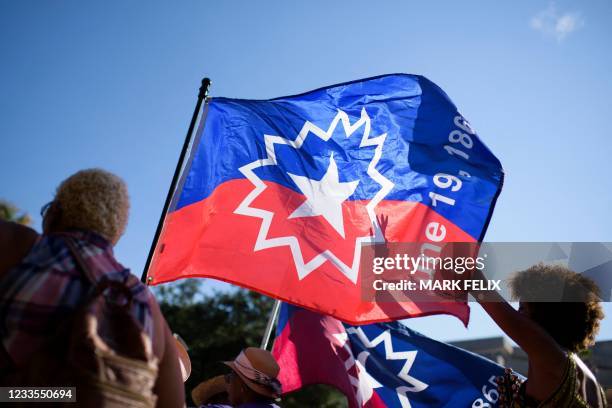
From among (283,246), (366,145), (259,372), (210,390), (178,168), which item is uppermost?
(366,145)

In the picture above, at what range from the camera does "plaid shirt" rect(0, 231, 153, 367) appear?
1.70 metres

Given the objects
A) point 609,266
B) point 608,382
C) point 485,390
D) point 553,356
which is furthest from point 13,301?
point 608,382

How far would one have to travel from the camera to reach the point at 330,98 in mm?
5191

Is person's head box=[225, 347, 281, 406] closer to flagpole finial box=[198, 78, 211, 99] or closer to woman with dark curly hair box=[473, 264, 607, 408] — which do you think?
woman with dark curly hair box=[473, 264, 607, 408]

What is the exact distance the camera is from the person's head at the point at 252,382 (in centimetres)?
374

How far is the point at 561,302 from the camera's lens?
2.72m

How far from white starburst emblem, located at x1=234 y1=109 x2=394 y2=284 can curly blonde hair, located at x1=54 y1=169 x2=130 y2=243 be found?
89.2 inches

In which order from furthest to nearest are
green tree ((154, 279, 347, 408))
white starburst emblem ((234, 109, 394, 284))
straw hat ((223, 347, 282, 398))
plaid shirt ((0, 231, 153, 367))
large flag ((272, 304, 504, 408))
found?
green tree ((154, 279, 347, 408))
large flag ((272, 304, 504, 408))
white starburst emblem ((234, 109, 394, 284))
straw hat ((223, 347, 282, 398))
plaid shirt ((0, 231, 153, 367))

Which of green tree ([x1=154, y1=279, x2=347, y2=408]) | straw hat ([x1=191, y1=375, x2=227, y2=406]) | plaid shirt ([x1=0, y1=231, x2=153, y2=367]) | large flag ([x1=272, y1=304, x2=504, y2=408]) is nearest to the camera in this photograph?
plaid shirt ([x1=0, y1=231, x2=153, y2=367])

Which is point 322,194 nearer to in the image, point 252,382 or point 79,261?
point 252,382

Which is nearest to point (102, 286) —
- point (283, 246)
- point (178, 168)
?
point (178, 168)

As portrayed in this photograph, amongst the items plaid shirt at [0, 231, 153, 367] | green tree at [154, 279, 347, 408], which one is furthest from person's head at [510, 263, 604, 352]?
green tree at [154, 279, 347, 408]

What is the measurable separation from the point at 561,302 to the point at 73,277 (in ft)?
7.19

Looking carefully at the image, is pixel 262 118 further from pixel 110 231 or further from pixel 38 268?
pixel 38 268
